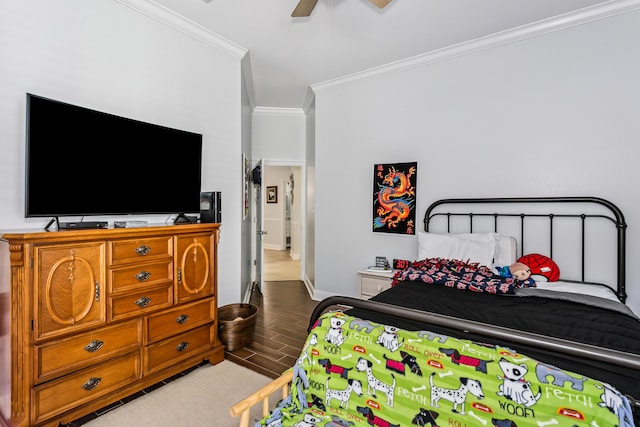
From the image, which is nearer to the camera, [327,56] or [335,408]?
[335,408]

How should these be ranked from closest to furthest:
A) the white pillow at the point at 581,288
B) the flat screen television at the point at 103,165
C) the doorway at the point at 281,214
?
the flat screen television at the point at 103,165 → the white pillow at the point at 581,288 → the doorway at the point at 281,214

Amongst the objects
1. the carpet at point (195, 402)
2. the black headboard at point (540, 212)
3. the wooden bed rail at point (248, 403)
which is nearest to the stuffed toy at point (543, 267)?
the black headboard at point (540, 212)

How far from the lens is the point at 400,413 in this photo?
107 cm

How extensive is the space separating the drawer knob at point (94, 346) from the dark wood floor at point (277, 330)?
106 centimetres

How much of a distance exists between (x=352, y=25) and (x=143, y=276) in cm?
278

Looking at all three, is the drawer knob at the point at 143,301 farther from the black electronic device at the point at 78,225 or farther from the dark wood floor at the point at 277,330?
the dark wood floor at the point at 277,330

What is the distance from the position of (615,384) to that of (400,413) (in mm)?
757

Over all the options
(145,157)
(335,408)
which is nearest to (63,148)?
(145,157)

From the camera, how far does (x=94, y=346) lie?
190cm

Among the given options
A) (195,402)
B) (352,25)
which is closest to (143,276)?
(195,402)

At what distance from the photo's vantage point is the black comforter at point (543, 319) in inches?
47.8

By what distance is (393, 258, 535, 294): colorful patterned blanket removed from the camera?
7.69 feet

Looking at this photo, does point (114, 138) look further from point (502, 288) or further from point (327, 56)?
point (502, 288)

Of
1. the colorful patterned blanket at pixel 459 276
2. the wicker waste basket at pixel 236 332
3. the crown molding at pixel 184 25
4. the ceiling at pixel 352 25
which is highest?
the ceiling at pixel 352 25
